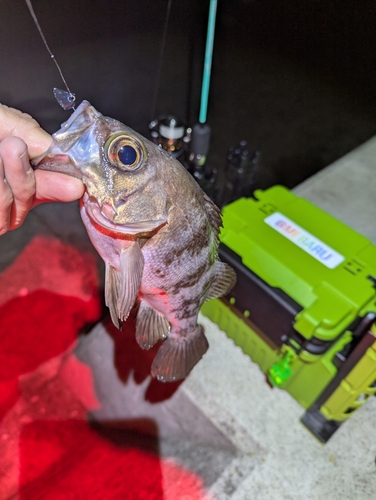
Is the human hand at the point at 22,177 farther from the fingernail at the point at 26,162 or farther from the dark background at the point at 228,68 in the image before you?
the dark background at the point at 228,68

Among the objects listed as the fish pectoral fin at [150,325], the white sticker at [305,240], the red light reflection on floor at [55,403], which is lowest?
the red light reflection on floor at [55,403]

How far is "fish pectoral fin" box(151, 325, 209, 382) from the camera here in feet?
2.91

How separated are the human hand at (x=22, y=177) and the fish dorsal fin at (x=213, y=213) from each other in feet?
0.81

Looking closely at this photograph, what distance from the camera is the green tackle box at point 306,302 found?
1228 mm

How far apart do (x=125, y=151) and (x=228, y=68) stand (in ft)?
4.76

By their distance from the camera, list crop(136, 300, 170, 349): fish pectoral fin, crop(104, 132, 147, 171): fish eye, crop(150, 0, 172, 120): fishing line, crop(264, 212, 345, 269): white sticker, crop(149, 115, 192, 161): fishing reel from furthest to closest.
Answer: crop(149, 115, 192, 161): fishing reel
crop(150, 0, 172, 120): fishing line
crop(264, 212, 345, 269): white sticker
crop(136, 300, 170, 349): fish pectoral fin
crop(104, 132, 147, 171): fish eye

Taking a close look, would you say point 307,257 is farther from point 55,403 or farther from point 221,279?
point 55,403

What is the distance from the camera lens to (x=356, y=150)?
9.06ft

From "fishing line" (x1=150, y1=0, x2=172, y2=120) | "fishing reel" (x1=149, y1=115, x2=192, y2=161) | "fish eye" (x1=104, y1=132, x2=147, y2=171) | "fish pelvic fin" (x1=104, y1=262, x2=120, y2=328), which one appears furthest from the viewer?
"fishing reel" (x1=149, y1=115, x2=192, y2=161)

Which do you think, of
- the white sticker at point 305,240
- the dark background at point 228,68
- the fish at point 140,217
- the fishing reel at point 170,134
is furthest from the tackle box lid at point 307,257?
the dark background at point 228,68

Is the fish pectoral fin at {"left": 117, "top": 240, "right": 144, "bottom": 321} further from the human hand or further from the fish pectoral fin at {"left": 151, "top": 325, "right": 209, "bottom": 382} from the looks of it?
the fish pectoral fin at {"left": 151, "top": 325, "right": 209, "bottom": 382}

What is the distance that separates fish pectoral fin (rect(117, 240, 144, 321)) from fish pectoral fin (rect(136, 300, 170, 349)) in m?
0.20

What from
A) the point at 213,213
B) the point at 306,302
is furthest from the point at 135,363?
the point at 213,213

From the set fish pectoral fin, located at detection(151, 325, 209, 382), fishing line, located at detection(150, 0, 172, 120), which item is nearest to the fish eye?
fish pectoral fin, located at detection(151, 325, 209, 382)
